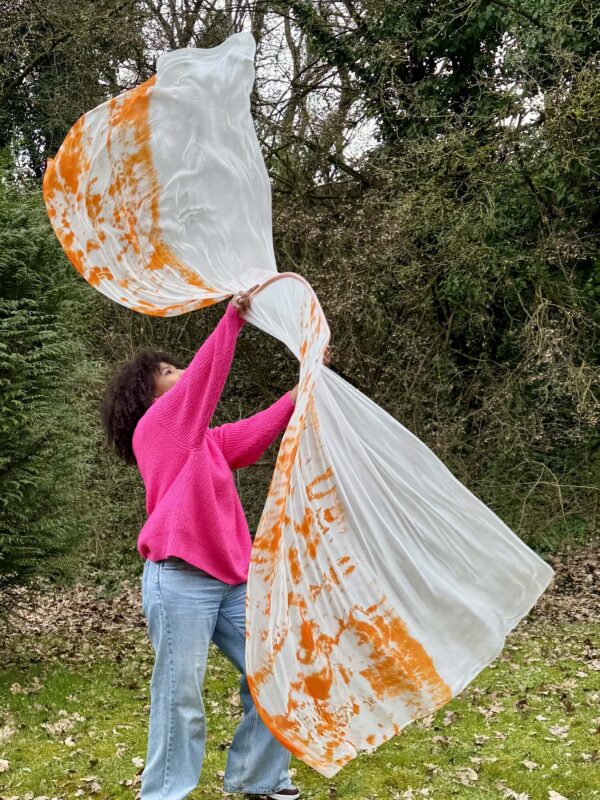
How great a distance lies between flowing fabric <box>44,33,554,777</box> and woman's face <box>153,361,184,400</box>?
207mm

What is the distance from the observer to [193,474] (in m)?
2.89

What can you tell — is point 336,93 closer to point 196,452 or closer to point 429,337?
point 429,337

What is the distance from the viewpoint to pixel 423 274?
9031 mm

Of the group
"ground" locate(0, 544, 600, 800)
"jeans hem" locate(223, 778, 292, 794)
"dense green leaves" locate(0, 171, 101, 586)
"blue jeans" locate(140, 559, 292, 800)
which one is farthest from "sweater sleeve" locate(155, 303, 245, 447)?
"dense green leaves" locate(0, 171, 101, 586)

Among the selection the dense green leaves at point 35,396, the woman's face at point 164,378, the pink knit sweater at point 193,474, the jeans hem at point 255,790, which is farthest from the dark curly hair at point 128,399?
the dense green leaves at point 35,396

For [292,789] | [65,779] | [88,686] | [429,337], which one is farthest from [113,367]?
[292,789]

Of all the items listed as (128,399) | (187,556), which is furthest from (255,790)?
(128,399)

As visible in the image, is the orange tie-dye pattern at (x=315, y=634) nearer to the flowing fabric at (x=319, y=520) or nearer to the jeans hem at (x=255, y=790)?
the flowing fabric at (x=319, y=520)

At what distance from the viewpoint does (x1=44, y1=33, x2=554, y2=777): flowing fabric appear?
8.71 ft

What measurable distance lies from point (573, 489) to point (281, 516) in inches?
285

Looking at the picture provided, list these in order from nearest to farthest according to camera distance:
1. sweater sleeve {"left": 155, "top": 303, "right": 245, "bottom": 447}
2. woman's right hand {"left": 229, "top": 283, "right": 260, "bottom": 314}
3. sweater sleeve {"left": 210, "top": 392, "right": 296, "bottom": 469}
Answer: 1. sweater sleeve {"left": 155, "top": 303, "right": 245, "bottom": 447}
2. woman's right hand {"left": 229, "top": 283, "right": 260, "bottom": 314}
3. sweater sleeve {"left": 210, "top": 392, "right": 296, "bottom": 469}

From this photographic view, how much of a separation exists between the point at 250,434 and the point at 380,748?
206 cm

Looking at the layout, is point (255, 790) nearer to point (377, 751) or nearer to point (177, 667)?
point (177, 667)

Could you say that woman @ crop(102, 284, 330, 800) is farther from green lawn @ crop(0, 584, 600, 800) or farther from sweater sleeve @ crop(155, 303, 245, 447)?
green lawn @ crop(0, 584, 600, 800)
